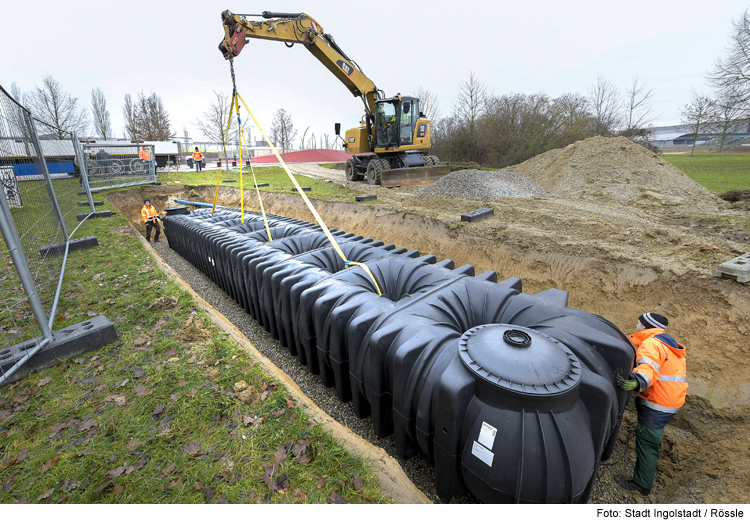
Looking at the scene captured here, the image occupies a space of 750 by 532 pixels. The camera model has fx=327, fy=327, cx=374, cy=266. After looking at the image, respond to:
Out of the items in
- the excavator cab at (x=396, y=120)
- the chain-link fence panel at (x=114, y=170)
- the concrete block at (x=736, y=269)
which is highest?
the excavator cab at (x=396, y=120)

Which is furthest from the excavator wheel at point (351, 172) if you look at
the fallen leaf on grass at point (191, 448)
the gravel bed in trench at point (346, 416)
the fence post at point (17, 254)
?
the fallen leaf on grass at point (191, 448)

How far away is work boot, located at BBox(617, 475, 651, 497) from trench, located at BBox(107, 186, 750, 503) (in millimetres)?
67

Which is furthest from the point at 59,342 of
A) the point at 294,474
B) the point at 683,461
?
the point at 683,461

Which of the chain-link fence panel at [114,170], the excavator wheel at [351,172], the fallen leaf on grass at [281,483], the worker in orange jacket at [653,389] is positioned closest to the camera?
the fallen leaf on grass at [281,483]

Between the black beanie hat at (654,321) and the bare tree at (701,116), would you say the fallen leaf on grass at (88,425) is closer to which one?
the black beanie hat at (654,321)

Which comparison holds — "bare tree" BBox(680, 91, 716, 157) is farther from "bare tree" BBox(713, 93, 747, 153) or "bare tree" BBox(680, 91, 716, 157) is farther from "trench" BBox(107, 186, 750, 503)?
"trench" BBox(107, 186, 750, 503)

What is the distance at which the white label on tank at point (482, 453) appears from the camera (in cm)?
227

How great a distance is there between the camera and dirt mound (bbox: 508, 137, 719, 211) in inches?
426

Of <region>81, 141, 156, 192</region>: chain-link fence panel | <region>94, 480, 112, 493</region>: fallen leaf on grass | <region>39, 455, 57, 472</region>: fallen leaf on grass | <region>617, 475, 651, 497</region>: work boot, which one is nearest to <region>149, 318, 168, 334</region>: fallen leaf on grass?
<region>39, 455, 57, 472</region>: fallen leaf on grass

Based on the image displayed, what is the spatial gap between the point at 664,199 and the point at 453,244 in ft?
25.5

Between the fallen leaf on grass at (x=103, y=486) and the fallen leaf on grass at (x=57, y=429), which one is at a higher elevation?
the fallen leaf on grass at (x=57, y=429)

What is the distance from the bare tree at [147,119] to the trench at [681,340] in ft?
137

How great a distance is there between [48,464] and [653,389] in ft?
16.3

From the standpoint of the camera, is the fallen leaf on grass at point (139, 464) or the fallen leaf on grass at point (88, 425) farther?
the fallen leaf on grass at point (88, 425)
